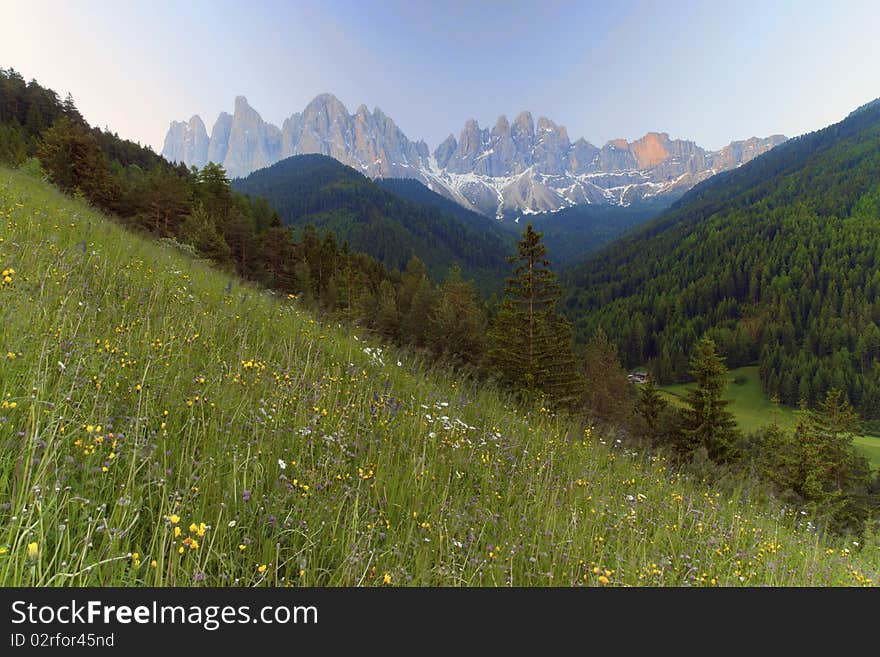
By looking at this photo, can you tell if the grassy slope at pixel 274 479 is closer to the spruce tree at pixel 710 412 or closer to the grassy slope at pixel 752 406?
the spruce tree at pixel 710 412

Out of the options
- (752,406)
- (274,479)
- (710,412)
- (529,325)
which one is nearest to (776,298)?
(752,406)

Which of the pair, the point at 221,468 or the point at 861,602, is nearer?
the point at 861,602

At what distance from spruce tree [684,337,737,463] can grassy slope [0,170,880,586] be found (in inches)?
1133

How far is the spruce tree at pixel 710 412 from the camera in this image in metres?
30.0

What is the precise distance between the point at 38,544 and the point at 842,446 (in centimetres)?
4325

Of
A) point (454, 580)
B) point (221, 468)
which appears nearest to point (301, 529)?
point (221, 468)

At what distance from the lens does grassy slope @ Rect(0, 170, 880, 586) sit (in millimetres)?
1933

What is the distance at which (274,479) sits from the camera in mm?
2812

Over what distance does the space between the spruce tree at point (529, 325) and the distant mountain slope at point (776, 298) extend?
4614 inches

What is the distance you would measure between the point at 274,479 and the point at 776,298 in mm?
192850

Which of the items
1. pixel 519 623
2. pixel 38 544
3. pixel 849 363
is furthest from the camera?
pixel 849 363

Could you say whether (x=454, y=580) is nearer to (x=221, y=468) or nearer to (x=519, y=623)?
(x=519, y=623)

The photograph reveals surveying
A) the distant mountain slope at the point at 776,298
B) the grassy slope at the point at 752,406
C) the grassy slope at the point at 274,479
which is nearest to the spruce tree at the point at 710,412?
the grassy slope at the point at 274,479

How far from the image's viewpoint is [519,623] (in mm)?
2006
